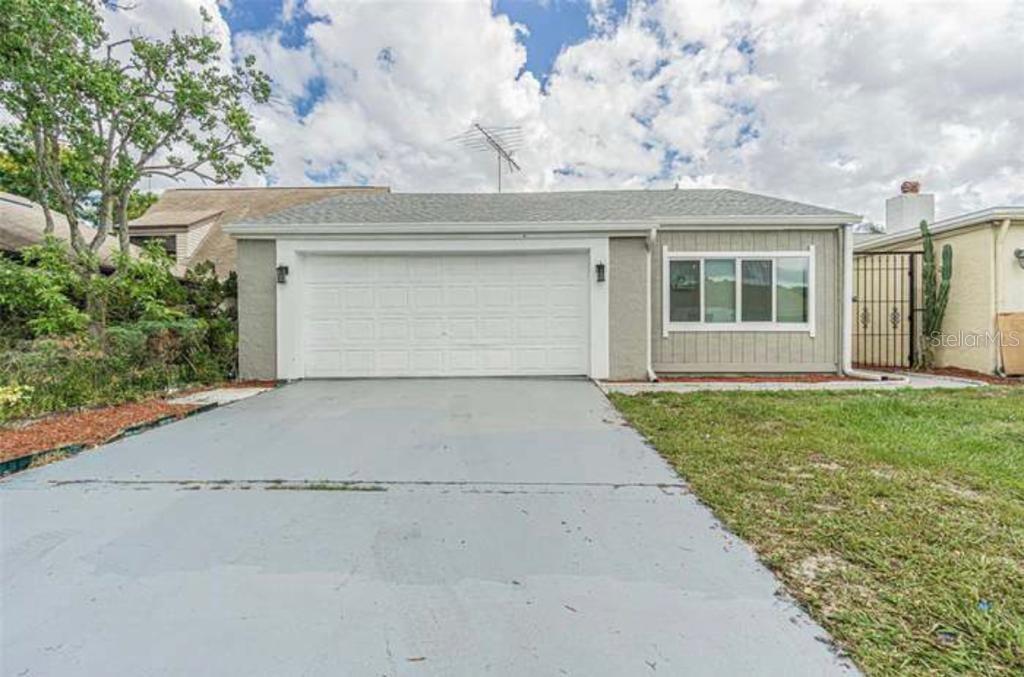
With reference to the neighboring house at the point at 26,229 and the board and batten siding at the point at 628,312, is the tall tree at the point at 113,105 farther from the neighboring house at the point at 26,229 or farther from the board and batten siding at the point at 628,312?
the board and batten siding at the point at 628,312

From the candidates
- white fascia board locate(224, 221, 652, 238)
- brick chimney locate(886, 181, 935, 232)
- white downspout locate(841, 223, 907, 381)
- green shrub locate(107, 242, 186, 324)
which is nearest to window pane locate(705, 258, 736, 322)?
white fascia board locate(224, 221, 652, 238)

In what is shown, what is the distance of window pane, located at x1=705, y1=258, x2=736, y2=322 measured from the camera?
906 centimetres

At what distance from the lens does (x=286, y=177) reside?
19.2 meters

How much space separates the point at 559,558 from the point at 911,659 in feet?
4.73

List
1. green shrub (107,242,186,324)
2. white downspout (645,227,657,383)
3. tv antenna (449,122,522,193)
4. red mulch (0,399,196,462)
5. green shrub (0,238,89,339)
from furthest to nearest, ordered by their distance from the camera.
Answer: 1. tv antenna (449,122,522,193)
2. white downspout (645,227,657,383)
3. green shrub (107,242,186,324)
4. green shrub (0,238,89,339)
5. red mulch (0,399,196,462)

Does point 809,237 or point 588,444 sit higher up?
point 809,237

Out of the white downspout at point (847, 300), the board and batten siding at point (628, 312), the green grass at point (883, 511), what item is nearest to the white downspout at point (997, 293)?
the white downspout at point (847, 300)

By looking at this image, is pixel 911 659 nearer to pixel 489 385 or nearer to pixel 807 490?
pixel 807 490

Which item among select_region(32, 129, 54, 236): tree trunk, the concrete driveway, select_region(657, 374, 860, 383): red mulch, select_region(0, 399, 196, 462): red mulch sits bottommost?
the concrete driveway

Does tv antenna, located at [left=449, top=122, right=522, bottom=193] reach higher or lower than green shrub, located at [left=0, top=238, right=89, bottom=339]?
higher

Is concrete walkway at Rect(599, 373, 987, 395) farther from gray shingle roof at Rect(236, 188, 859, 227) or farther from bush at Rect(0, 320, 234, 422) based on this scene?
bush at Rect(0, 320, 234, 422)

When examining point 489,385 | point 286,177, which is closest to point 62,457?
point 489,385

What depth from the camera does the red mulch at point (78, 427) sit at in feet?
14.9

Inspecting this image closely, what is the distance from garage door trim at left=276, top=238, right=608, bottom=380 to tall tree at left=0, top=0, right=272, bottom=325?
3113mm
